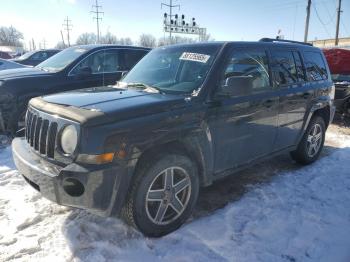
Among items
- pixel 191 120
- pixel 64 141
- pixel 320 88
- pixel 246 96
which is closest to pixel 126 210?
pixel 64 141

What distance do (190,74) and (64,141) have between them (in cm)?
163

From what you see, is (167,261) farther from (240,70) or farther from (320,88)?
(320,88)

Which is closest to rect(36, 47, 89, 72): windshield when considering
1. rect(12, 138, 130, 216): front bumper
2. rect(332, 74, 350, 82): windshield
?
rect(12, 138, 130, 216): front bumper

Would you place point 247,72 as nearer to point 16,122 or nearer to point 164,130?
point 164,130

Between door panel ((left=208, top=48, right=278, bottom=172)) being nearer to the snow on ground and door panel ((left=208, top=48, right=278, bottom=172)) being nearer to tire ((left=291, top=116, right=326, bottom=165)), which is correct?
the snow on ground

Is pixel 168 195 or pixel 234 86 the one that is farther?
pixel 234 86

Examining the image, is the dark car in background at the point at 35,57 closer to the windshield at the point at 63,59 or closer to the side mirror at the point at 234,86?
the windshield at the point at 63,59

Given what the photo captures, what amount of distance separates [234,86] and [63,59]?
4.95 meters

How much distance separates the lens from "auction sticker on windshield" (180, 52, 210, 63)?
399 cm

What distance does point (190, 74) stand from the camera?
393 centimetres

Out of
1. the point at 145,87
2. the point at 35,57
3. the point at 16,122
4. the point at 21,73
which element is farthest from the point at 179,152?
the point at 35,57

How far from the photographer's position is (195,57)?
4094 millimetres

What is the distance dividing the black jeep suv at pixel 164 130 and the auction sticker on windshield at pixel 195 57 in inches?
0.6

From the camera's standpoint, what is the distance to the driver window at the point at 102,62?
284 inches
